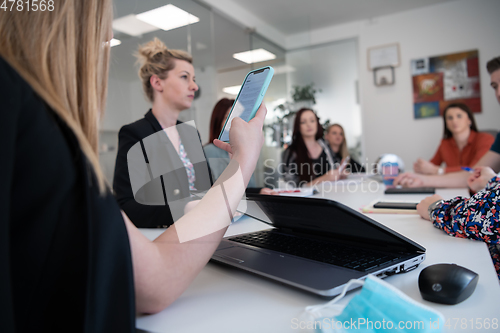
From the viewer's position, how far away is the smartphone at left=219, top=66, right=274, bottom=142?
0.64 metres

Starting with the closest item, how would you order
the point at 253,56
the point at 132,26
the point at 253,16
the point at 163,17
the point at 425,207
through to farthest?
the point at 425,207, the point at 163,17, the point at 132,26, the point at 253,56, the point at 253,16

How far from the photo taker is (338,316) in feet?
1.24

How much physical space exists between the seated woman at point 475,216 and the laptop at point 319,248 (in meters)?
0.22

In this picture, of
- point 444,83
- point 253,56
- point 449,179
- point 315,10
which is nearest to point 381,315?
point 449,179

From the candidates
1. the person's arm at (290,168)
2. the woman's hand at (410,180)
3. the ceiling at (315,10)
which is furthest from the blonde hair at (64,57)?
the ceiling at (315,10)

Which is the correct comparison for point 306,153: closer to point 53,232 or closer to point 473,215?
point 473,215

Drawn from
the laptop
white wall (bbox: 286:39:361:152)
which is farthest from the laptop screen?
white wall (bbox: 286:39:361:152)

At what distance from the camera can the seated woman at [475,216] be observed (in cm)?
68

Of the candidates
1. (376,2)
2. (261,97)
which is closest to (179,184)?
(261,97)

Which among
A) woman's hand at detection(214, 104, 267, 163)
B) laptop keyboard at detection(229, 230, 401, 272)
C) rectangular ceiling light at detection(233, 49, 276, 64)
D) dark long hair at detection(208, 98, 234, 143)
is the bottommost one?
laptop keyboard at detection(229, 230, 401, 272)

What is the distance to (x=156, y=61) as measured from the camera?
1.73m

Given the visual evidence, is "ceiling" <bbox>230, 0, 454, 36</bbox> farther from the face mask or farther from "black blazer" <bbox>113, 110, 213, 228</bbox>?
the face mask

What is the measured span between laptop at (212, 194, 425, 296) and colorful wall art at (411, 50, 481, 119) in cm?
469

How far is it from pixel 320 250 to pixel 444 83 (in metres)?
4.87
